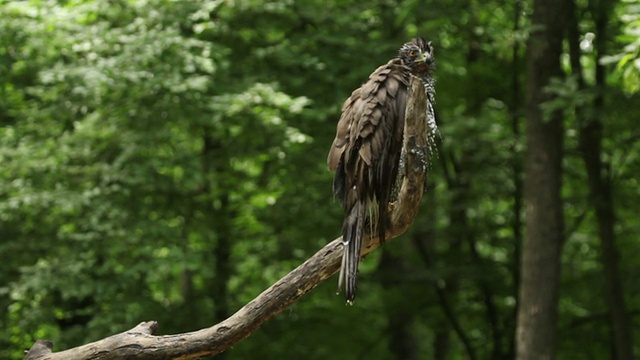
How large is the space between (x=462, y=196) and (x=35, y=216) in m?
5.06

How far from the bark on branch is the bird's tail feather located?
0.10 metres

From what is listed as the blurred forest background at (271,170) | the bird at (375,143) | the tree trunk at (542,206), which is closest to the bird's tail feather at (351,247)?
the bird at (375,143)

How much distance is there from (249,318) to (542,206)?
5334 millimetres

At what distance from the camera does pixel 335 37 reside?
9.38 m

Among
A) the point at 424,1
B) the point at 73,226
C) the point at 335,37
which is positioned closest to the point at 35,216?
the point at 73,226

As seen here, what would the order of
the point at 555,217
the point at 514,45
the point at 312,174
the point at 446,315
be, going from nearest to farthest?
the point at 555,217
the point at 312,174
the point at 514,45
the point at 446,315

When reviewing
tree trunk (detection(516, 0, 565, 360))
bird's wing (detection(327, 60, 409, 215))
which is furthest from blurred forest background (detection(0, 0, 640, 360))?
bird's wing (detection(327, 60, 409, 215))

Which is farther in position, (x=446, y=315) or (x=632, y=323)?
(x=446, y=315)

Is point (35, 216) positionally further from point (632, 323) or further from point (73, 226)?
point (632, 323)

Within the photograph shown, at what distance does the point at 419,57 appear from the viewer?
4504 millimetres

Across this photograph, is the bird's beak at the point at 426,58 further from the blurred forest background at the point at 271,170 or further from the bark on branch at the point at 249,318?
the blurred forest background at the point at 271,170

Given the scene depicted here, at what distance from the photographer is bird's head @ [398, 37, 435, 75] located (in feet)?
14.7

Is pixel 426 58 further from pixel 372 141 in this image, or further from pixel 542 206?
pixel 542 206

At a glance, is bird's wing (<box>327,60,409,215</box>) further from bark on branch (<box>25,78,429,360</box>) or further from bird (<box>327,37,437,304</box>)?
bark on branch (<box>25,78,429,360</box>)
